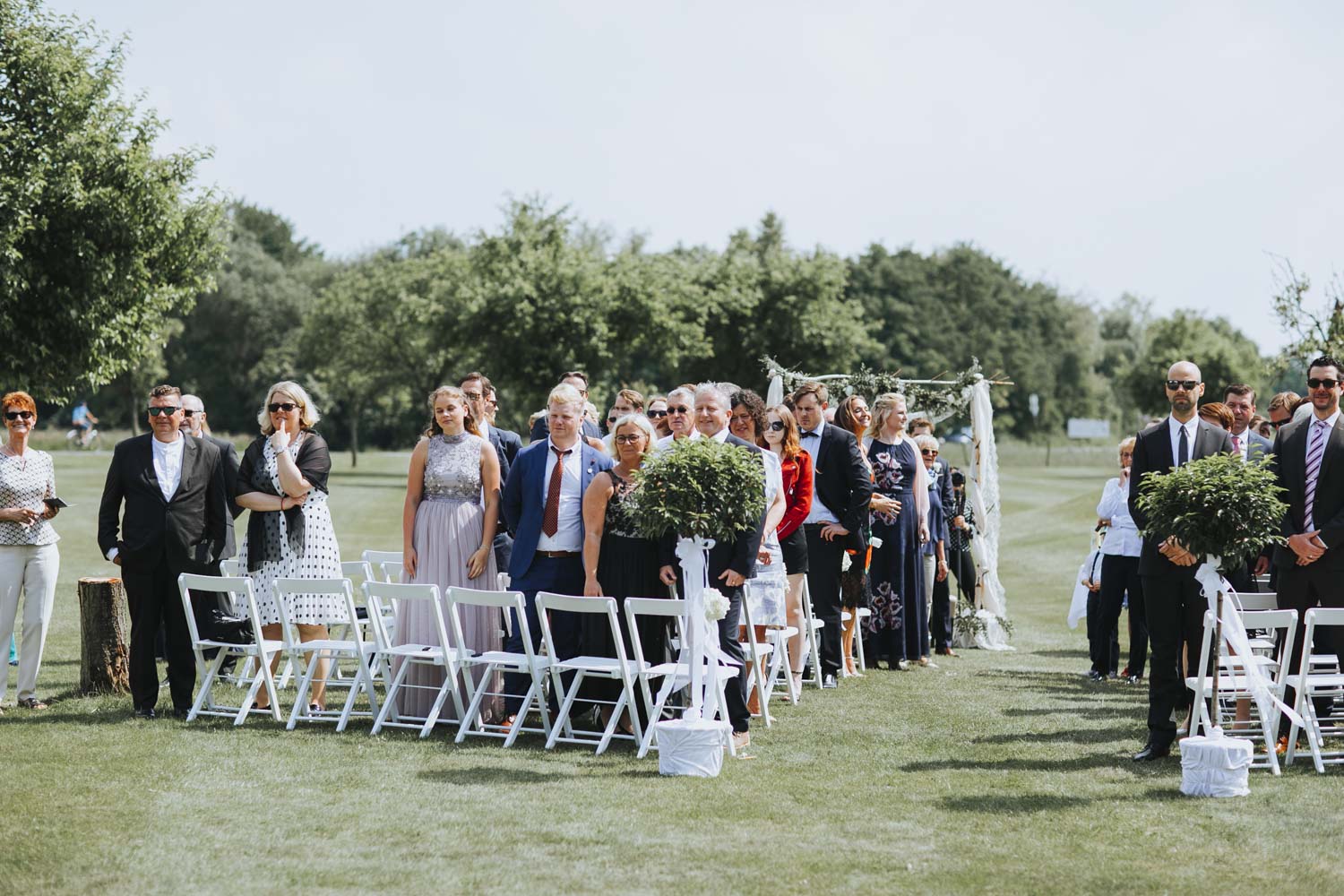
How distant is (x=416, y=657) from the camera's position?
28.5 feet

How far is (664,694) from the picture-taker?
311 inches

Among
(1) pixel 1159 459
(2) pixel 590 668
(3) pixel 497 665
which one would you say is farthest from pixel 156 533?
(1) pixel 1159 459

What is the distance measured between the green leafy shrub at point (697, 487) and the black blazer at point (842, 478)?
302 cm

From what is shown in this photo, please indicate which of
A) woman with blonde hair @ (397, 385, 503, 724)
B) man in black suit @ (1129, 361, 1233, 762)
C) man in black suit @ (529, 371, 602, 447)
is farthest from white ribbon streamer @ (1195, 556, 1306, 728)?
woman with blonde hair @ (397, 385, 503, 724)

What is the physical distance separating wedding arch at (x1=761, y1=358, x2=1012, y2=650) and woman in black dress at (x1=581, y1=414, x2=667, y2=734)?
19.8 ft

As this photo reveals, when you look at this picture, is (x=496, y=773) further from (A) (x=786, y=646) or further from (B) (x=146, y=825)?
(A) (x=786, y=646)

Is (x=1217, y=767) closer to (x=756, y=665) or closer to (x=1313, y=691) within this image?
(x=1313, y=691)

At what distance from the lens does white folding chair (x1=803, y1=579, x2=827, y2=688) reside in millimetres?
10516

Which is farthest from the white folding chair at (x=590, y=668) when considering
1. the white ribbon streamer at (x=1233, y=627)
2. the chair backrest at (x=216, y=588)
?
the white ribbon streamer at (x=1233, y=627)

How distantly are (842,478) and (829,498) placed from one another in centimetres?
19

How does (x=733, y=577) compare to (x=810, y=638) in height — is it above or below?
above

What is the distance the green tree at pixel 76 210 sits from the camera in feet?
67.9

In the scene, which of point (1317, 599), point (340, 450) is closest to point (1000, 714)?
point (1317, 599)

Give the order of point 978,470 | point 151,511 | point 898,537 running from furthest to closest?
point 978,470, point 898,537, point 151,511
